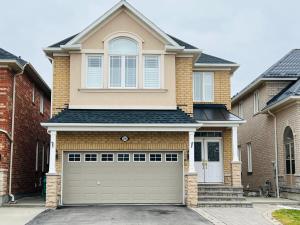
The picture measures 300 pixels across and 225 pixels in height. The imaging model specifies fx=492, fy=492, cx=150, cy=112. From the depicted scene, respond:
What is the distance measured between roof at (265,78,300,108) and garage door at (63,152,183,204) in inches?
220

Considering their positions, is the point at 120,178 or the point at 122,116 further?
the point at 120,178

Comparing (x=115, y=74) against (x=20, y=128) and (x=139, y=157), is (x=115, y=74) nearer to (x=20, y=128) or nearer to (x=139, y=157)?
(x=139, y=157)

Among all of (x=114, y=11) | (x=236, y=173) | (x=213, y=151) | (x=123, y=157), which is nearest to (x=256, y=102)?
(x=213, y=151)

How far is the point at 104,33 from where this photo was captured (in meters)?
20.3

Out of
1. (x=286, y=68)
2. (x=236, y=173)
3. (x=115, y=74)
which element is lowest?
(x=236, y=173)

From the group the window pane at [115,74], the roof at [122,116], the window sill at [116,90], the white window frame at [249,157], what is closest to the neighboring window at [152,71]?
the window sill at [116,90]

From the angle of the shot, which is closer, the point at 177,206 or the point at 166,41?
the point at 177,206

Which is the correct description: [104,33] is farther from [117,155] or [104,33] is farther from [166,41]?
[117,155]

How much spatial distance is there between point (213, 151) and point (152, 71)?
15.8 ft

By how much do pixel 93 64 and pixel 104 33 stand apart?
1.36m

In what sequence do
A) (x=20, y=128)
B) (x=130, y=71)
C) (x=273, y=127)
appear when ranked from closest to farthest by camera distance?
(x=130, y=71)
(x=20, y=128)
(x=273, y=127)

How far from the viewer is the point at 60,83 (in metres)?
20.4

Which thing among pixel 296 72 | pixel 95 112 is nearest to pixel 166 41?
pixel 95 112

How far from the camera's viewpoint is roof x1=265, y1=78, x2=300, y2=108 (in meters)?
20.8
